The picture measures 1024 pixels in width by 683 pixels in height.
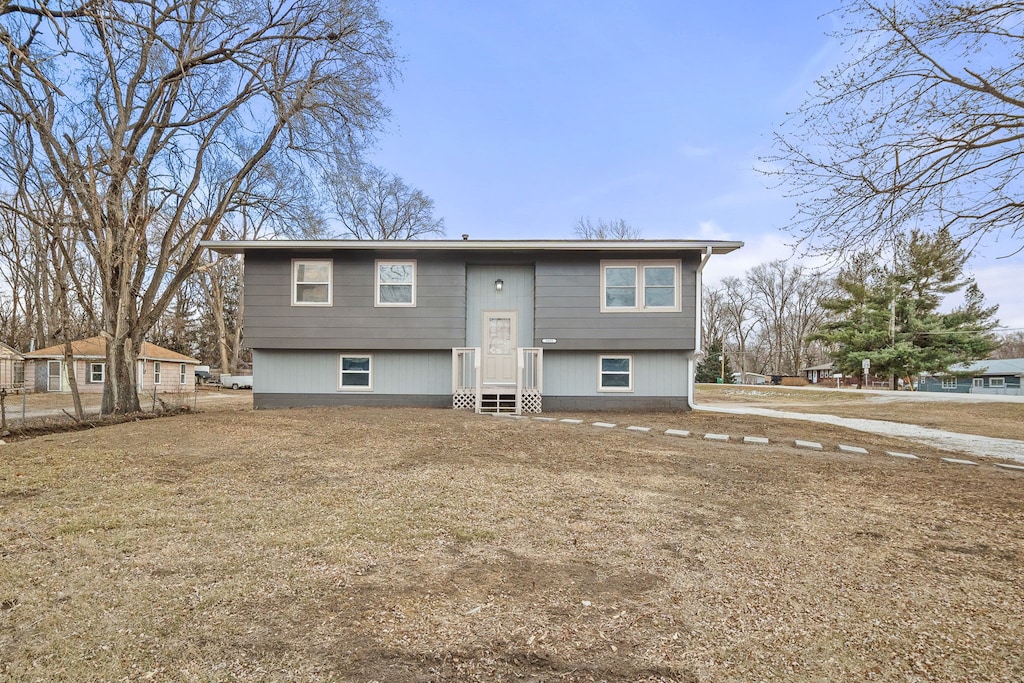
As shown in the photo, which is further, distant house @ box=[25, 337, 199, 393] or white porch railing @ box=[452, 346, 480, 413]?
distant house @ box=[25, 337, 199, 393]

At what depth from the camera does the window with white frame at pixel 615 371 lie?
1259 cm

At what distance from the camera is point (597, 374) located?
12.6m

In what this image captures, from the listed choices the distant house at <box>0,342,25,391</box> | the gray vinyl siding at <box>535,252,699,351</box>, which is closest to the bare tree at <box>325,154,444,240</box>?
the distant house at <box>0,342,25,391</box>

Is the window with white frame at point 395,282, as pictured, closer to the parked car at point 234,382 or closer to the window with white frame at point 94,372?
the window with white frame at point 94,372

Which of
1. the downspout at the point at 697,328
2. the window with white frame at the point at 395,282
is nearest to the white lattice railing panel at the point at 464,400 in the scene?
the window with white frame at the point at 395,282

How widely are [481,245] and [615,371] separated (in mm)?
4264

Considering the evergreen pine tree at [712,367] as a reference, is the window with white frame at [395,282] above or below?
above

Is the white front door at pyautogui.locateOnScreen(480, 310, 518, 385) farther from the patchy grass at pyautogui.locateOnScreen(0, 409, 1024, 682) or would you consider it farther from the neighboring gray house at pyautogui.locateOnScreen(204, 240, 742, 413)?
the patchy grass at pyautogui.locateOnScreen(0, 409, 1024, 682)

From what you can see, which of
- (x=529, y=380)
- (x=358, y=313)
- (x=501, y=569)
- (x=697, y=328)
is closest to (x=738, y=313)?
(x=697, y=328)

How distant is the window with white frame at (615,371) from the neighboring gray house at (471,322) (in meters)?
0.02

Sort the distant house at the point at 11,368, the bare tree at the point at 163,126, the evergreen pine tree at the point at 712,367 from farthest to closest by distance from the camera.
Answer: the evergreen pine tree at the point at 712,367
the distant house at the point at 11,368
the bare tree at the point at 163,126

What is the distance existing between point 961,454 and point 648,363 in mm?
5981

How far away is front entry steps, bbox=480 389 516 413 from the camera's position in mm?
11664

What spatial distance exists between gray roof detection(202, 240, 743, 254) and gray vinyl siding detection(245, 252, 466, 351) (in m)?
0.44
